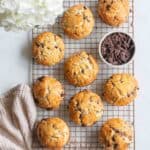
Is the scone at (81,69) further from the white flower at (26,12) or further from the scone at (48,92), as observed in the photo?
the white flower at (26,12)

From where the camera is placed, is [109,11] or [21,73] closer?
[109,11]

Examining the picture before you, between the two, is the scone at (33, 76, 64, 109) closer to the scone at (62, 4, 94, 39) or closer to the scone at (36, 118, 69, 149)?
the scone at (36, 118, 69, 149)

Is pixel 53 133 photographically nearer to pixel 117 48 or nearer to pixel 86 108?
pixel 86 108

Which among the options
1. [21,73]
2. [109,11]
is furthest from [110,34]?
[21,73]

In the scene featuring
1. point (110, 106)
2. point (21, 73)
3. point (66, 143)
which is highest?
point (21, 73)

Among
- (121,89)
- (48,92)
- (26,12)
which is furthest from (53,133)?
(26,12)

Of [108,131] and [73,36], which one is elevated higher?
[73,36]

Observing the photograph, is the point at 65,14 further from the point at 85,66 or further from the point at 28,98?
the point at 28,98
